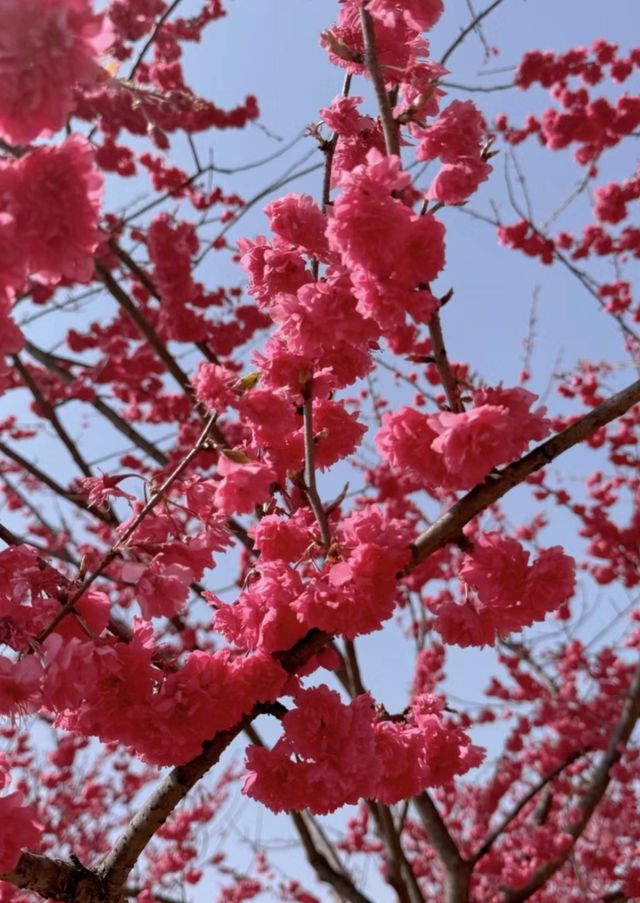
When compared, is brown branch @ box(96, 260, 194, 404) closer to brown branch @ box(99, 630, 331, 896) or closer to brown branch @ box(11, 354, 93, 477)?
brown branch @ box(11, 354, 93, 477)

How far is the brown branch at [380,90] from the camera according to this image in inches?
78.4

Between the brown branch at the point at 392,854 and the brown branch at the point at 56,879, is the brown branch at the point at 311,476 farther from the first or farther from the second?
the brown branch at the point at 392,854

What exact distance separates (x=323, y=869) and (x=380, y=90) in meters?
4.12

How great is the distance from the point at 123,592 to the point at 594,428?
575cm

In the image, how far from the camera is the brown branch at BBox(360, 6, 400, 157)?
1992mm

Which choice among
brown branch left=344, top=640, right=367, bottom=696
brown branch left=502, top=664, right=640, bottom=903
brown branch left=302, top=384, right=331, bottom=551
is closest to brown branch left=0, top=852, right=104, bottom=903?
brown branch left=302, top=384, right=331, bottom=551

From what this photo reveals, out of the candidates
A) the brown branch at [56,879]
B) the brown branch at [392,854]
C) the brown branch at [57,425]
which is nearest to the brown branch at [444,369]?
the brown branch at [56,879]

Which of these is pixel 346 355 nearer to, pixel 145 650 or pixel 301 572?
pixel 301 572

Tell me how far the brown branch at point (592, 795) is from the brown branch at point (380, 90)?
4.58 meters

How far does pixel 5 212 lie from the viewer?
129 cm

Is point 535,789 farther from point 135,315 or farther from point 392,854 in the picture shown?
point 135,315

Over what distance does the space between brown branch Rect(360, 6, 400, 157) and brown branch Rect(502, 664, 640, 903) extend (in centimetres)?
458

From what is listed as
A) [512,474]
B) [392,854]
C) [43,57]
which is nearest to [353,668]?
[392,854]

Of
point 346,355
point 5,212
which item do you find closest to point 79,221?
point 5,212
